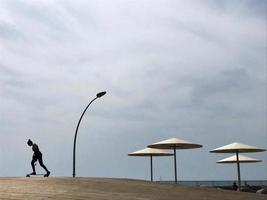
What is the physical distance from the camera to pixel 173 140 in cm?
2327

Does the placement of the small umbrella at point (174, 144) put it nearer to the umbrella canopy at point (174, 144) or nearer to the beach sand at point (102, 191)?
the umbrella canopy at point (174, 144)

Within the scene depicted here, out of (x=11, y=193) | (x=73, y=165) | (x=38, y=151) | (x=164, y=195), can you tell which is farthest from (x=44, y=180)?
(x=73, y=165)

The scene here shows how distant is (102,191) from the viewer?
1219cm

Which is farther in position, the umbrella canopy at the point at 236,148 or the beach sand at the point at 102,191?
the umbrella canopy at the point at 236,148

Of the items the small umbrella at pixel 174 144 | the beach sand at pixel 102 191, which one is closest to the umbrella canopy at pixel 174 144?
the small umbrella at pixel 174 144

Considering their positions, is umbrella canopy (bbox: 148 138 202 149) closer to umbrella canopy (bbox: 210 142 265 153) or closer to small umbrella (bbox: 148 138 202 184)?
small umbrella (bbox: 148 138 202 184)

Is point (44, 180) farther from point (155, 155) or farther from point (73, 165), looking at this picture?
point (155, 155)

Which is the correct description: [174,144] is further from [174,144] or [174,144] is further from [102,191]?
[102,191]

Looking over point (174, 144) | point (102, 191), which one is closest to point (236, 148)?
point (174, 144)

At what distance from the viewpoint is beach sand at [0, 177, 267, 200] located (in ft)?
38.6

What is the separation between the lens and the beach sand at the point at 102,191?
11766 mm

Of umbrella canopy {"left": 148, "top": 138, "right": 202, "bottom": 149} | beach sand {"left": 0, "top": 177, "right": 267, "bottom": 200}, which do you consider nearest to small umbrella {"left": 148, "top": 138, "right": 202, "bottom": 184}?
umbrella canopy {"left": 148, "top": 138, "right": 202, "bottom": 149}

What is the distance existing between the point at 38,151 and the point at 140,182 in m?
4.11

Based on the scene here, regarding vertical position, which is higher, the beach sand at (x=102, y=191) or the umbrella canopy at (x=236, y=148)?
the umbrella canopy at (x=236, y=148)
